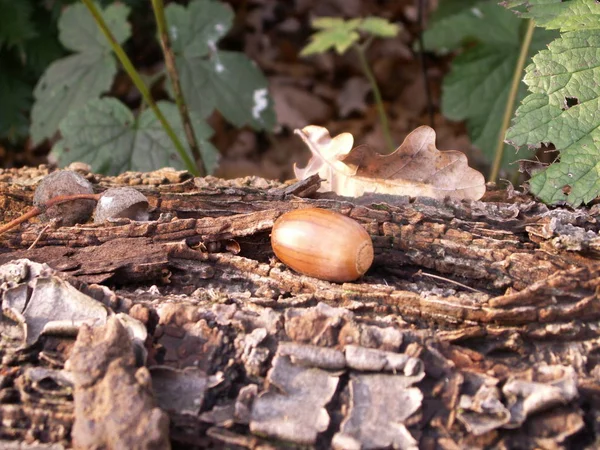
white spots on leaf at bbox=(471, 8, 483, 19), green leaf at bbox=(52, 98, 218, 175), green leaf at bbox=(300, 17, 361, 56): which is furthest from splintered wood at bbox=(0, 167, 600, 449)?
white spots on leaf at bbox=(471, 8, 483, 19)

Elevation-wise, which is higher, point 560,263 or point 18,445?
point 560,263

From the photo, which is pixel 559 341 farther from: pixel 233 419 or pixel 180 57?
pixel 180 57

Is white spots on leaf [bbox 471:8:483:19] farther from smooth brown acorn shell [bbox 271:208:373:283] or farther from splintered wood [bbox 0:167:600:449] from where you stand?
smooth brown acorn shell [bbox 271:208:373:283]

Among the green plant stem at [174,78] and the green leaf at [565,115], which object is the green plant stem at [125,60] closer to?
the green plant stem at [174,78]

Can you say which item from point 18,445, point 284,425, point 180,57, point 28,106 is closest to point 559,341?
point 284,425

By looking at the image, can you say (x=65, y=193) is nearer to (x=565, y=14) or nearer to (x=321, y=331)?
(x=321, y=331)

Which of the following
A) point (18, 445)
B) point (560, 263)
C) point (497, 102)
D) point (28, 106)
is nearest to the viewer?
point (18, 445)

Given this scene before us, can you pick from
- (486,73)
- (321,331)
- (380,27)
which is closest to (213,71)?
(380,27)

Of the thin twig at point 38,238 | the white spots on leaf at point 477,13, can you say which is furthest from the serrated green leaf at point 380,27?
the thin twig at point 38,238
